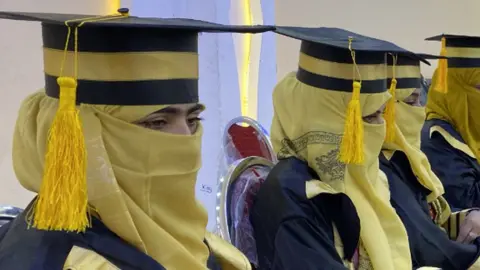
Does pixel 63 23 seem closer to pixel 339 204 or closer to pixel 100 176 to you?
pixel 100 176

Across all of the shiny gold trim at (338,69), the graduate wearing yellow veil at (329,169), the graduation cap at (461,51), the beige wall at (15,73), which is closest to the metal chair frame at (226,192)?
the graduate wearing yellow veil at (329,169)

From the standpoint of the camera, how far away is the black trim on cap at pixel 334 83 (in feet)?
5.65

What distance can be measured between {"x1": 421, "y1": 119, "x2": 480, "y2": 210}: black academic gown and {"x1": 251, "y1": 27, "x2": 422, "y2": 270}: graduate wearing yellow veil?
0.79 m

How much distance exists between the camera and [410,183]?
2189 millimetres

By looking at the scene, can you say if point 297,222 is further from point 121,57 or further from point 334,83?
point 121,57

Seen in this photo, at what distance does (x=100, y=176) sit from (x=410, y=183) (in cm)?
139

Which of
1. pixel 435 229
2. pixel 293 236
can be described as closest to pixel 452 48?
pixel 435 229

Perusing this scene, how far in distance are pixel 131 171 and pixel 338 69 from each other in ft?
2.62

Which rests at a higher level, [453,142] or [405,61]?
[405,61]

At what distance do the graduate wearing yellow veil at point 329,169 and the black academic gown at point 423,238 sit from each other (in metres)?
0.17

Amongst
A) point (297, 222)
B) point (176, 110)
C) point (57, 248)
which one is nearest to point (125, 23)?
point (176, 110)

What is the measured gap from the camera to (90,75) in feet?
3.54

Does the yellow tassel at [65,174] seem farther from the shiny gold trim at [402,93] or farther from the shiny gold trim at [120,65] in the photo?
the shiny gold trim at [402,93]

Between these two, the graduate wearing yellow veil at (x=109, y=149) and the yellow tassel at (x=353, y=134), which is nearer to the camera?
the graduate wearing yellow veil at (x=109, y=149)
